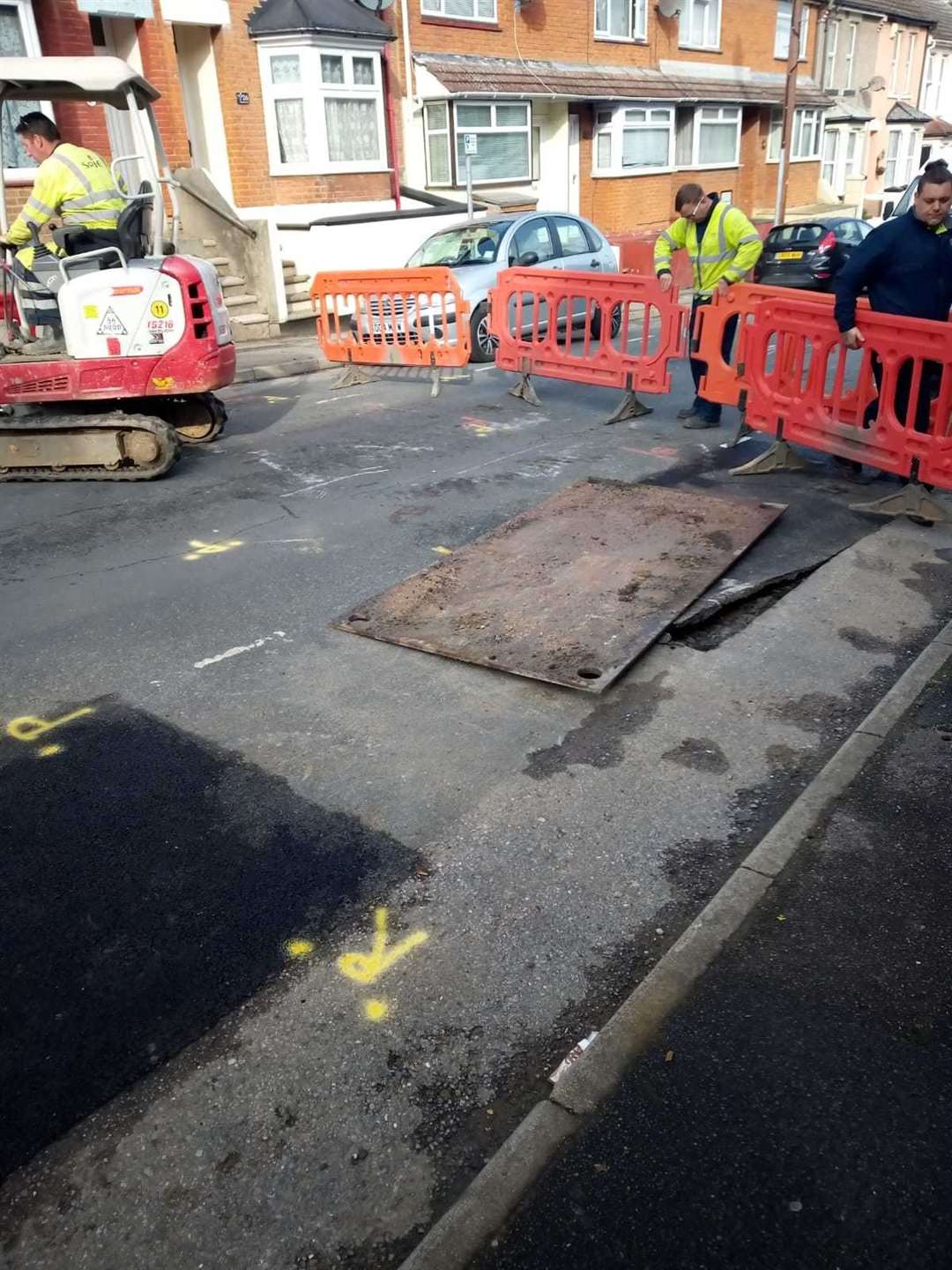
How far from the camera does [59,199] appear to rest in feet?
24.8

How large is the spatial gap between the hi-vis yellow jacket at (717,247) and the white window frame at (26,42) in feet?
31.0

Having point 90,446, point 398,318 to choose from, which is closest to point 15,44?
point 398,318

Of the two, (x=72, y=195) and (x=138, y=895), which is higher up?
(x=72, y=195)

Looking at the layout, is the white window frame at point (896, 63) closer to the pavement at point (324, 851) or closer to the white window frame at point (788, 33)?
the white window frame at point (788, 33)

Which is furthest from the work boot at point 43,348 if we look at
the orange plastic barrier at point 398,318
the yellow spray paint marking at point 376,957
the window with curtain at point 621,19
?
the window with curtain at point 621,19

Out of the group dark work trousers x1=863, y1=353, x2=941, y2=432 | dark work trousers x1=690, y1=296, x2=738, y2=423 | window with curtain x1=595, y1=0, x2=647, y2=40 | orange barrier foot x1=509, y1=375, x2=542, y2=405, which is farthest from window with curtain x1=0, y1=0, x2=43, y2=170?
window with curtain x1=595, y1=0, x2=647, y2=40

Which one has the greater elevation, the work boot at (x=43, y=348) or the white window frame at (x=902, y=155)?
the white window frame at (x=902, y=155)

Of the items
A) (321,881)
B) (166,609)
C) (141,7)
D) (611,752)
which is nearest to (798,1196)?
(321,881)

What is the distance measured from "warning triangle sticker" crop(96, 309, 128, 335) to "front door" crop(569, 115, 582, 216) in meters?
21.2

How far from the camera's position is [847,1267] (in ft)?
6.91

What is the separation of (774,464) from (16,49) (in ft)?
41.8

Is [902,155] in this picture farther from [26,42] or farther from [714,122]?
[26,42]

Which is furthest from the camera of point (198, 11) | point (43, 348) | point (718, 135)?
point (718, 135)

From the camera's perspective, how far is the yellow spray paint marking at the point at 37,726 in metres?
4.28
